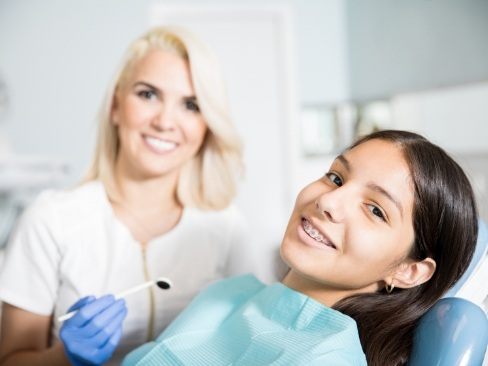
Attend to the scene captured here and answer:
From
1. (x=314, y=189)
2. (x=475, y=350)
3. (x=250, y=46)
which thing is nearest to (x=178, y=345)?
(x=314, y=189)

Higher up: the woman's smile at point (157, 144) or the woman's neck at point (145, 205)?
the woman's smile at point (157, 144)

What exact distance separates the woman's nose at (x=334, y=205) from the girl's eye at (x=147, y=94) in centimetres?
66

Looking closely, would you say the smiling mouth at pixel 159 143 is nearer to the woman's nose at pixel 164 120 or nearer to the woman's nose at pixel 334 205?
the woman's nose at pixel 164 120

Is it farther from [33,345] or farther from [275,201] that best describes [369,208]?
[275,201]

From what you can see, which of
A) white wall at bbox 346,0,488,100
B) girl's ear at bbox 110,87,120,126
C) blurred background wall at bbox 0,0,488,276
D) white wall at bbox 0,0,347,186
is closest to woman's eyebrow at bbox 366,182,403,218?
girl's ear at bbox 110,87,120,126

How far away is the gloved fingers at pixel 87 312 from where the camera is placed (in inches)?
43.3

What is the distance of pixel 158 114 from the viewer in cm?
144

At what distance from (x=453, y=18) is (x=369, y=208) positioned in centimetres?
269

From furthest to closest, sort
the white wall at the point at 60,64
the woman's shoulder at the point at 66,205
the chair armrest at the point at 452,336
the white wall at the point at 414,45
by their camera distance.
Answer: the white wall at the point at 60,64 → the white wall at the point at 414,45 → the woman's shoulder at the point at 66,205 → the chair armrest at the point at 452,336

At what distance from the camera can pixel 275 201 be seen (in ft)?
14.0

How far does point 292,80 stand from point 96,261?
10.5ft

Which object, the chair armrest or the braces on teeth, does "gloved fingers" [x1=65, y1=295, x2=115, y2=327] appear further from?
the chair armrest

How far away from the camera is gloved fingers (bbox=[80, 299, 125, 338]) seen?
1.10 m

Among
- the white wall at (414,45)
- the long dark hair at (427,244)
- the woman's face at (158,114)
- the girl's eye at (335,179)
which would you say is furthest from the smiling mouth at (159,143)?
the white wall at (414,45)
